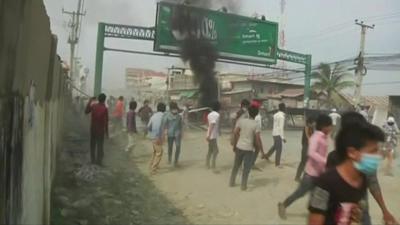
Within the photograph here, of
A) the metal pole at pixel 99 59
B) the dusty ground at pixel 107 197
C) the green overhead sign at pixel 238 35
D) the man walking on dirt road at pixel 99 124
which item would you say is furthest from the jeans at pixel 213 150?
the green overhead sign at pixel 238 35

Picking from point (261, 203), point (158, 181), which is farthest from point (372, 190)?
point (158, 181)

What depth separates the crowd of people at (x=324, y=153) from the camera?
9.23 feet

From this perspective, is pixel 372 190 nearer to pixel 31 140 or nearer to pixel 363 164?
pixel 363 164

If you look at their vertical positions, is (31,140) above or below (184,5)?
below

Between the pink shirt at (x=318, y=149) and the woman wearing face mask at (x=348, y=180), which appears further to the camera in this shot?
the pink shirt at (x=318, y=149)

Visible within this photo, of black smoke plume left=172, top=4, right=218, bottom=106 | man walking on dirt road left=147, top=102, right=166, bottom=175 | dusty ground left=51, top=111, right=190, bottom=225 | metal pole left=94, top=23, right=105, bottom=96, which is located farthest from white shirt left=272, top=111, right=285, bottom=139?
metal pole left=94, top=23, right=105, bottom=96

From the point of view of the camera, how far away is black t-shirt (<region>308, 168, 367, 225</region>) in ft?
9.19

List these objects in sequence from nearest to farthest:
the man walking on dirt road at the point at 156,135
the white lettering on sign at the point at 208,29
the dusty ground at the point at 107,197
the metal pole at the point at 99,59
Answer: the dusty ground at the point at 107,197 < the man walking on dirt road at the point at 156,135 < the metal pole at the point at 99,59 < the white lettering on sign at the point at 208,29

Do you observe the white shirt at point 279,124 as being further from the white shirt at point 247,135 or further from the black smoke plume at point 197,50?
the black smoke plume at point 197,50

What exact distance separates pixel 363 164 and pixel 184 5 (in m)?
25.6

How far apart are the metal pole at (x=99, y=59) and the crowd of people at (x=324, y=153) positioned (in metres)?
12.1

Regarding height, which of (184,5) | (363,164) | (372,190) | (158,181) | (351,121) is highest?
(184,5)

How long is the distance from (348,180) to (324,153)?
3.70 metres

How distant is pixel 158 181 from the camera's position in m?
10.3
